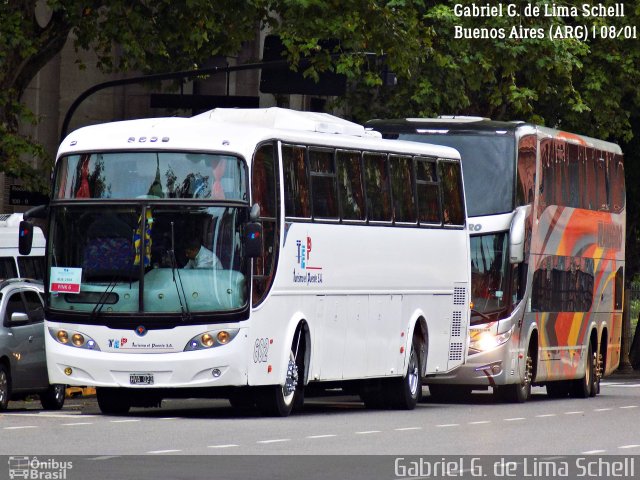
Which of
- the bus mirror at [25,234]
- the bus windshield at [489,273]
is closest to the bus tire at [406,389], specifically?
the bus windshield at [489,273]

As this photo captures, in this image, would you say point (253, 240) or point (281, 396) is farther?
point (281, 396)

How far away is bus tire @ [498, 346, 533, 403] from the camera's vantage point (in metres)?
29.0

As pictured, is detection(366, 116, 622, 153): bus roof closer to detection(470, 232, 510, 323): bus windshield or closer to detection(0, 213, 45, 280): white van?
detection(470, 232, 510, 323): bus windshield

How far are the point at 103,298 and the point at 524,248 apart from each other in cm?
928

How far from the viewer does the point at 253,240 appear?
2042 cm

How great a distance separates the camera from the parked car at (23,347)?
78.8 feet

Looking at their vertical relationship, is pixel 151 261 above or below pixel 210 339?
above

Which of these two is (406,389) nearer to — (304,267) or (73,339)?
(304,267)

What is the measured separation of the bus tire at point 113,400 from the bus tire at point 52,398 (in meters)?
3.52

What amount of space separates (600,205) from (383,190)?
9566 mm

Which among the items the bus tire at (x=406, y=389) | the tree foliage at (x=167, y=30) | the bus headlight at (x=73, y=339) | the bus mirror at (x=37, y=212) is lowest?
the bus tire at (x=406, y=389)

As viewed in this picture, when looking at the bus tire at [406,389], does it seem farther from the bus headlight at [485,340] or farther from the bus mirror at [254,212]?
the bus mirror at [254,212]

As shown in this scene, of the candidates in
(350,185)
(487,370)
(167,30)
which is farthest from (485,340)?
(167,30)

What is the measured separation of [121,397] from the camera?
71.8 feet
